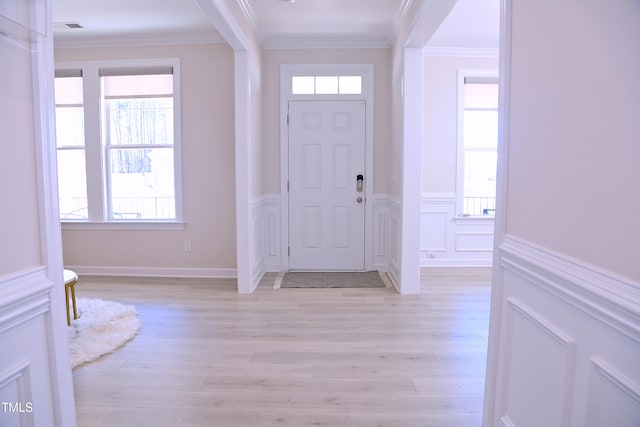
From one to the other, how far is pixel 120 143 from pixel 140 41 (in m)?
1.19

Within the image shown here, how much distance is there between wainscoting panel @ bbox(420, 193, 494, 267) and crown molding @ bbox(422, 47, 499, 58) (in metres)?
1.84

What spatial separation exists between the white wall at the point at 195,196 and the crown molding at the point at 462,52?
2485 mm

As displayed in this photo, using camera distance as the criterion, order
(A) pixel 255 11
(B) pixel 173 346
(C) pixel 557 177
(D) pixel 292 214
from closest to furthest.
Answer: (C) pixel 557 177, (B) pixel 173 346, (A) pixel 255 11, (D) pixel 292 214

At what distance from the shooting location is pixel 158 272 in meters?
4.45

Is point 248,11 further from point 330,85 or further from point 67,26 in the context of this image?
point 67,26

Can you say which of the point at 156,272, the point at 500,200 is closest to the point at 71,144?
the point at 156,272

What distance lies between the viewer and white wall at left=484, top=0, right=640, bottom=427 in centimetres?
88

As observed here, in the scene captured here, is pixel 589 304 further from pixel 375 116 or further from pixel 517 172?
pixel 375 116

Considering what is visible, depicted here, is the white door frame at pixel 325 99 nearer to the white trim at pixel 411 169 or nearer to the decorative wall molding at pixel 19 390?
the white trim at pixel 411 169

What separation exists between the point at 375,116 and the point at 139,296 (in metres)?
3.29

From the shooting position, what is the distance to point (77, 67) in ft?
14.1

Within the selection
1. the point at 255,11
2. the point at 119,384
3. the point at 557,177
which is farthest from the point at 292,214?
the point at 557,177

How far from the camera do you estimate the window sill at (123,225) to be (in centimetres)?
439

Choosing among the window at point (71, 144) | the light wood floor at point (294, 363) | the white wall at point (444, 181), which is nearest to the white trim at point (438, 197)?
the white wall at point (444, 181)
